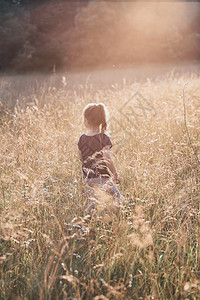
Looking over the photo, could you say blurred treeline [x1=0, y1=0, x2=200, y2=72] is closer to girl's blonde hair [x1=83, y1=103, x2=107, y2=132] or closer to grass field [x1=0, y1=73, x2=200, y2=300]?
girl's blonde hair [x1=83, y1=103, x2=107, y2=132]

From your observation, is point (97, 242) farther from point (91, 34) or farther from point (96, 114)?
point (91, 34)

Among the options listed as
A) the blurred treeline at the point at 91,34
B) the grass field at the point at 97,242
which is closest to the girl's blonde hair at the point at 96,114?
the grass field at the point at 97,242

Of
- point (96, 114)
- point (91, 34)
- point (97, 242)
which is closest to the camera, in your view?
point (97, 242)

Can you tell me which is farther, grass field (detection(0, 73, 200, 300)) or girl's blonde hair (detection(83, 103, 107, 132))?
girl's blonde hair (detection(83, 103, 107, 132))

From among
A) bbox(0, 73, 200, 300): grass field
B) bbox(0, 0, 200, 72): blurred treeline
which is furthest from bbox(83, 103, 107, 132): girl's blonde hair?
bbox(0, 0, 200, 72): blurred treeline

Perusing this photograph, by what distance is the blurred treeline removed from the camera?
1677cm

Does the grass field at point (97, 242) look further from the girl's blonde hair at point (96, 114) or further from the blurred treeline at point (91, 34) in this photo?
the blurred treeline at point (91, 34)

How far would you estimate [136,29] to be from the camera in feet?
61.1

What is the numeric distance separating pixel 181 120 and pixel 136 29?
17.5m

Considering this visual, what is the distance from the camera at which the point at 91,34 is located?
17.5 meters

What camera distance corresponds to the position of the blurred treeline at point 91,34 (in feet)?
55.0

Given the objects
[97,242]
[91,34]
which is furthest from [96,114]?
[91,34]

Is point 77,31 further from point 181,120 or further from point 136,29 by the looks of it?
point 181,120

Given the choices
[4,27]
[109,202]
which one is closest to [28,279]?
[109,202]
